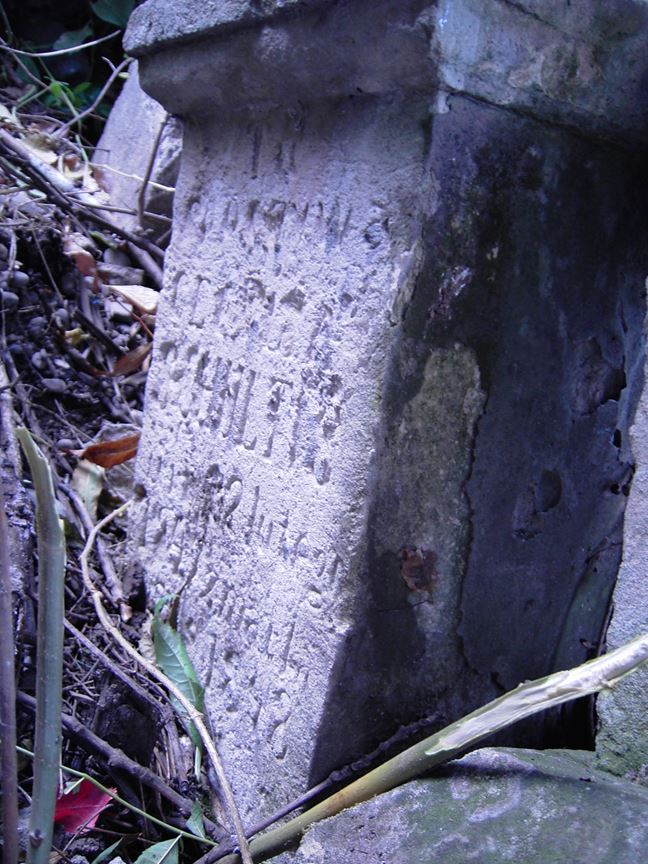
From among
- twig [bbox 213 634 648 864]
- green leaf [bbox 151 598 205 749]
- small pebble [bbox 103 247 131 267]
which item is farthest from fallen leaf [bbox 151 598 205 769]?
small pebble [bbox 103 247 131 267]

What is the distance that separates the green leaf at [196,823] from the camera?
125 centimetres

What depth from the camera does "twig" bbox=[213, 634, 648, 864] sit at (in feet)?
3.05

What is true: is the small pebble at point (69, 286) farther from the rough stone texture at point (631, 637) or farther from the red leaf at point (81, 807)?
the rough stone texture at point (631, 637)

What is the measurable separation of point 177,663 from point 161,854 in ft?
1.02

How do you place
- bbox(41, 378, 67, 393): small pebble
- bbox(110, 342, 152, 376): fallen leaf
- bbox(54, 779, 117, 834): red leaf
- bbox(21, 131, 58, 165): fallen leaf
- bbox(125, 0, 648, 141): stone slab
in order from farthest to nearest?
bbox(21, 131, 58, 165): fallen leaf, bbox(110, 342, 152, 376): fallen leaf, bbox(41, 378, 67, 393): small pebble, bbox(54, 779, 117, 834): red leaf, bbox(125, 0, 648, 141): stone slab

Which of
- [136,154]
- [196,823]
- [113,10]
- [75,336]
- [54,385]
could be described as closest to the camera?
[196,823]

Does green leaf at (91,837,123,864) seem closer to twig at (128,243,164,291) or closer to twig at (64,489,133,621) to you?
twig at (64,489,133,621)

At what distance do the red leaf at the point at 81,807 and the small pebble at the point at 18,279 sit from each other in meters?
1.13

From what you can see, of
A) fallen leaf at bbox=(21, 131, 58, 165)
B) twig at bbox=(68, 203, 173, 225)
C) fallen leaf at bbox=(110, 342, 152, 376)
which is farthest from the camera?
fallen leaf at bbox=(21, 131, 58, 165)

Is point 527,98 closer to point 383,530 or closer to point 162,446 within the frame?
point 383,530

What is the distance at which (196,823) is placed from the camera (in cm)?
127

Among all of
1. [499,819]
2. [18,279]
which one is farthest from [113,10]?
[499,819]

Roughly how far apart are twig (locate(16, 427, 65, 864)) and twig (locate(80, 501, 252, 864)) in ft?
1.17

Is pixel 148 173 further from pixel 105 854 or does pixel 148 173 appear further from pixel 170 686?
pixel 105 854
